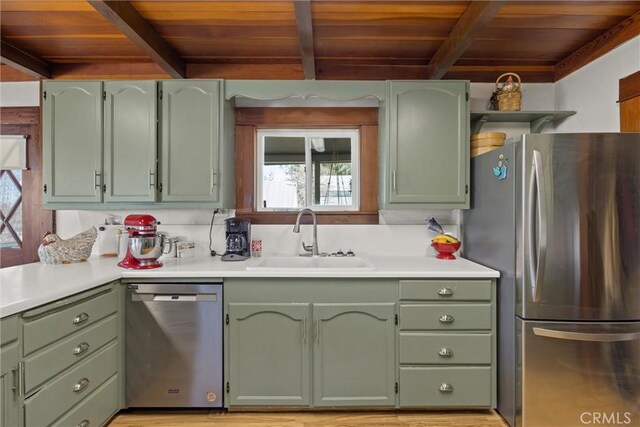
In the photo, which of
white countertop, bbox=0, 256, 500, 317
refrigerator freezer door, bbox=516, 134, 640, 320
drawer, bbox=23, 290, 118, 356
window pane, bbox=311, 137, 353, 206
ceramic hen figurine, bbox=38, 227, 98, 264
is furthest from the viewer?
window pane, bbox=311, 137, 353, 206

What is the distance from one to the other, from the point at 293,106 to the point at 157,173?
1.07 meters

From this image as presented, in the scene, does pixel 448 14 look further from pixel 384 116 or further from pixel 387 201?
pixel 387 201

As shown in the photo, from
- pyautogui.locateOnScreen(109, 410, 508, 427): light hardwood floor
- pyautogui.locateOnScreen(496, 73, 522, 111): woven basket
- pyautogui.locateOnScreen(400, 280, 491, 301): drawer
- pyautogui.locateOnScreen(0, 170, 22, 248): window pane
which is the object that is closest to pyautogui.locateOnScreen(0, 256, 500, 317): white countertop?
pyautogui.locateOnScreen(400, 280, 491, 301): drawer

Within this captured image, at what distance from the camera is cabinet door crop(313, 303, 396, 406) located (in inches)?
73.2

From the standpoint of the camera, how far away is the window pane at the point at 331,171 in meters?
2.52

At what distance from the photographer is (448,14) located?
6.04 ft

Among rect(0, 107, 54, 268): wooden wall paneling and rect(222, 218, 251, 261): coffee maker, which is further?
rect(0, 107, 54, 268): wooden wall paneling

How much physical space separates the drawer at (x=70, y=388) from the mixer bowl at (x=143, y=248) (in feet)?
1.58

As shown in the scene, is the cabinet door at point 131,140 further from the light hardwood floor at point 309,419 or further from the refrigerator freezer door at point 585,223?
the refrigerator freezer door at point 585,223

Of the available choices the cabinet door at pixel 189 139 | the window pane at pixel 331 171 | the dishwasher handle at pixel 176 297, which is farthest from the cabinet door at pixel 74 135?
the window pane at pixel 331 171

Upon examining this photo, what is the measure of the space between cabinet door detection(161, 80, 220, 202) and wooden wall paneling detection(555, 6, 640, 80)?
8.02 feet

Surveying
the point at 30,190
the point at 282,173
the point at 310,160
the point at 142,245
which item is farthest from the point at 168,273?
the point at 30,190

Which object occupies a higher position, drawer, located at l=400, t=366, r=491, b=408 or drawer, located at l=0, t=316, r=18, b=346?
drawer, located at l=0, t=316, r=18, b=346

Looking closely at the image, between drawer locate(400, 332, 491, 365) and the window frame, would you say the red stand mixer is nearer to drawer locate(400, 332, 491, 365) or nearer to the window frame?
the window frame
